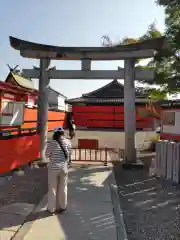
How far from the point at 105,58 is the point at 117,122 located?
8414mm

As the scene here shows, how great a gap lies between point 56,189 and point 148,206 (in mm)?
2241

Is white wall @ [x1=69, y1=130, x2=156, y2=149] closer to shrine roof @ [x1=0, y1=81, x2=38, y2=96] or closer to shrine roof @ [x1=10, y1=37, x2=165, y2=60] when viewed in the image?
shrine roof @ [x1=10, y1=37, x2=165, y2=60]

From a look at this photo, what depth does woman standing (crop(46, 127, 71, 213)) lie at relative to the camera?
17.2 feet

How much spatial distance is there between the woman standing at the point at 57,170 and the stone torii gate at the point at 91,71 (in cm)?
557

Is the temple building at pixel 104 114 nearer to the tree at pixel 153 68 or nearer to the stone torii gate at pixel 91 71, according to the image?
the tree at pixel 153 68

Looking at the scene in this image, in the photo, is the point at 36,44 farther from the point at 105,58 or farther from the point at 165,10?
the point at 165,10

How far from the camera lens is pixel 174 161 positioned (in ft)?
27.9

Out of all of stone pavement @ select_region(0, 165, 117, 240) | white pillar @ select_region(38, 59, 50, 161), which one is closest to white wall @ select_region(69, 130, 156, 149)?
white pillar @ select_region(38, 59, 50, 161)

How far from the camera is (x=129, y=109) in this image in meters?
10.9

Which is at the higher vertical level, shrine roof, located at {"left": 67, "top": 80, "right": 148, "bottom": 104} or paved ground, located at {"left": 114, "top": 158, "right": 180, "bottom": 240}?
shrine roof, located at {"left": 67, "top": 80, "right": 148, "bottom": 104}

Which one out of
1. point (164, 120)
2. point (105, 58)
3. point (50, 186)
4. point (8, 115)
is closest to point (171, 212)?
point (50, 186)

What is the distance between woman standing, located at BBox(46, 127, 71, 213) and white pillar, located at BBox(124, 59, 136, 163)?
5.80 m

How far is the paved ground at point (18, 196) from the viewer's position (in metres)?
4.70

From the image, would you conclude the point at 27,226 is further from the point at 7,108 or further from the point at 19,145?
the point at 7,108
